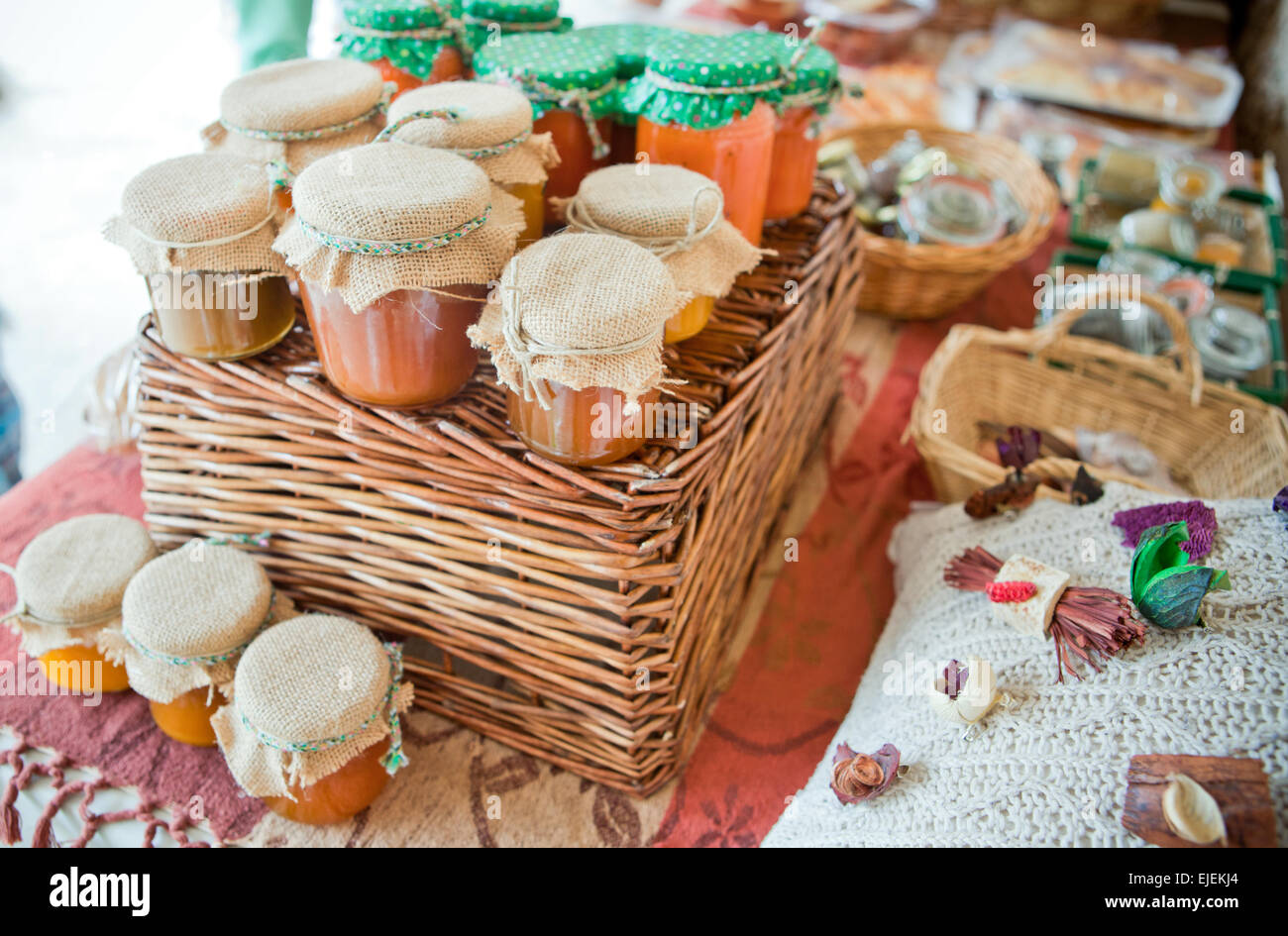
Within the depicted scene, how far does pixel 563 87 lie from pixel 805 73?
272mm

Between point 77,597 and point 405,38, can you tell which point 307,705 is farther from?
point 405,38

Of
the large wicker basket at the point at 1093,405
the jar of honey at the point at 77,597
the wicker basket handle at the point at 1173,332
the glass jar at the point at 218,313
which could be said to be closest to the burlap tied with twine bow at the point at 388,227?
the glass jar at the point at 218,313

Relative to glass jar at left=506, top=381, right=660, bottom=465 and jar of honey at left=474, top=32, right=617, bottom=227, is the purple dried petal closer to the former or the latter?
glass jar at left=506, top=381, right=660, bottom=465

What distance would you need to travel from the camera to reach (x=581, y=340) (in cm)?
63

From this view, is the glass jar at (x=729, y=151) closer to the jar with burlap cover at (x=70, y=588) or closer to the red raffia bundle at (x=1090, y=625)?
the red raffia bundle at (x=1090, y=625)

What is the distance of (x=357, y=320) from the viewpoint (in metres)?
0.71

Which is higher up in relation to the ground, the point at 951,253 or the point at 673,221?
the point at 673,221

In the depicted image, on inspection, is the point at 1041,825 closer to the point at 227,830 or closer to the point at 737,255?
the point at 737,255

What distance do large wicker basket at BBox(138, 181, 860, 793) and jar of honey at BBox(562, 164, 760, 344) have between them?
0.27 feet

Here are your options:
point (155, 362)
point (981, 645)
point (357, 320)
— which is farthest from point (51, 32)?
point (981, 645)

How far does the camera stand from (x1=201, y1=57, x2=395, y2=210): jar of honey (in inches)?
31.4

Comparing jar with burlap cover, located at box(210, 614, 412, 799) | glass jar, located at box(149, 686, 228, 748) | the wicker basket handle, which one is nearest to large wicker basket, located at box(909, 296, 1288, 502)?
the wicker basket handle

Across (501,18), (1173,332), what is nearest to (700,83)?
(501,18)

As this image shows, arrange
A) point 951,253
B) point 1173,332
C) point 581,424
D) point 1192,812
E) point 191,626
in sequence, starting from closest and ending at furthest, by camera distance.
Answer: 1. point 1192,812
2. point 581,424
3. point 191,626
4. point 1173,332
5. point 951,253
